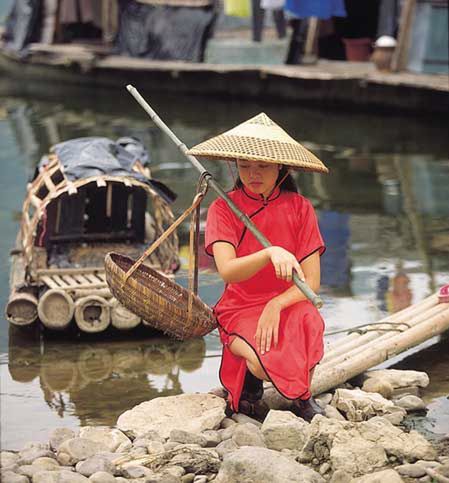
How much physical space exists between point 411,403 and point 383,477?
148cm

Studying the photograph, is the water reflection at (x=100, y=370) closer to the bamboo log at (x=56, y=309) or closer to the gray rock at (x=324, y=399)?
the bamboo log at (x=56, y=309)

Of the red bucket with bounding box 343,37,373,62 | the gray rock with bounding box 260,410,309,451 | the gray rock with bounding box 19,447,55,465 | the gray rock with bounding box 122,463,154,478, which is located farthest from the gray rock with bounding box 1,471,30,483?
the red bucket with bounding box 343,37,373,62

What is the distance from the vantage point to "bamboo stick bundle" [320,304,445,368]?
6613 millimetres

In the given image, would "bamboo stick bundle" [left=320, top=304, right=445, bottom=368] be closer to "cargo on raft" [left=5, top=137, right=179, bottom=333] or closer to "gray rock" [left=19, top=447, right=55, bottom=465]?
"cargo on raft" [left=5, top=137, right=179, bottom=333]

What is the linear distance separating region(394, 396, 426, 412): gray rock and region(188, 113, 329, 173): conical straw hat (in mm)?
1359

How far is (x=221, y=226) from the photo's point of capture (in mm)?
5797

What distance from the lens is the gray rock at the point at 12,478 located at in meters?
5.04

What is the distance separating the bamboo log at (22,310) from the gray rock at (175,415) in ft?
5.59

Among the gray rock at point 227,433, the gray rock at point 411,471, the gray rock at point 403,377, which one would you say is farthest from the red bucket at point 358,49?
the gray rock at point 411,471

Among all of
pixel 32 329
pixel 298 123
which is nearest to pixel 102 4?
pixel 298 123

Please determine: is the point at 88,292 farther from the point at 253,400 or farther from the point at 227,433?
the point at 227,433

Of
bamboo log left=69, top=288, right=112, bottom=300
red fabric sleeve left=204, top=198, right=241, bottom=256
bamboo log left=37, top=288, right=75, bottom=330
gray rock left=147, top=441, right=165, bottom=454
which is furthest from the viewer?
bamboo log left=69, top=288, right=112, bottom=300

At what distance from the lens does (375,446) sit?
17.3 feet

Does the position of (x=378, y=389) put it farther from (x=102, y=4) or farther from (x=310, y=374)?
(x=102, y=4)
